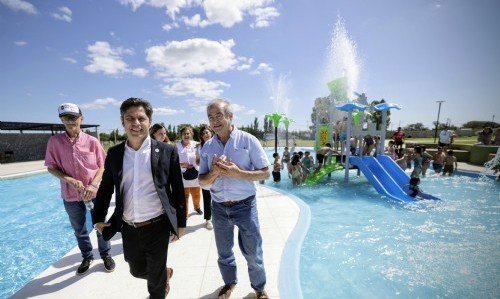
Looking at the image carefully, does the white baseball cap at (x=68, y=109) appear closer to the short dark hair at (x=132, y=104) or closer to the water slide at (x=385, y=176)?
the short dark hair at (x=132, y=104)

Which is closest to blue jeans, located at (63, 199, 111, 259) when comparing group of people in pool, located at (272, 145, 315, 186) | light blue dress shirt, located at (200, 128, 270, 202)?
light blue dress shirt, located at (200, 128, 270, 202)

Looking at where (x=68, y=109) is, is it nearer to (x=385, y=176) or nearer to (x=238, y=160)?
(x=238, y=160)

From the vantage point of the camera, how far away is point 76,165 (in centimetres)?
325

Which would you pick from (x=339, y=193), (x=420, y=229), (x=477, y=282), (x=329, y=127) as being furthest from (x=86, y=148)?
(x=329, y=127)

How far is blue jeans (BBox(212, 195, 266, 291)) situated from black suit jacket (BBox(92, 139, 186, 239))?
454 mm

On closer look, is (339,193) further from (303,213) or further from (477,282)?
(477,282)

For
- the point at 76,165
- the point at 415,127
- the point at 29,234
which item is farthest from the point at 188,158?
the point at 415,127

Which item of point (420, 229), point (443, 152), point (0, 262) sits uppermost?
point (443, 152)

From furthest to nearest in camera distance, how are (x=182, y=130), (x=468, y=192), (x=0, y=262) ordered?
(x=468, y=192) → (x=182, y=130) → (x=0, y=262)

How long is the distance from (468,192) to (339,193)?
17.1 ft

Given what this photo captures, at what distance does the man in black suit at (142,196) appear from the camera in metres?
2.20

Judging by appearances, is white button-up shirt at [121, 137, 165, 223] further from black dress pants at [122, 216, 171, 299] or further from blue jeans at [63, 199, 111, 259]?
blue jeans at [63, 199, 111, 259]

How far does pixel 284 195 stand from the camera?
783cm

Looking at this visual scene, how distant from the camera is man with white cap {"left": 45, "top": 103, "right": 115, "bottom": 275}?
121 inches
